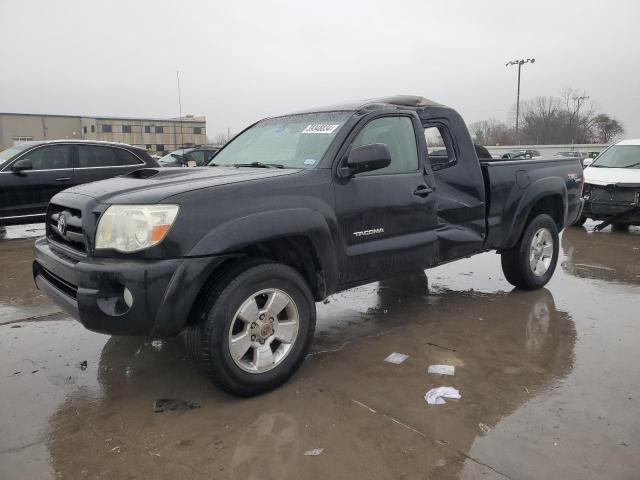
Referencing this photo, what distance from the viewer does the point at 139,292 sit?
2.74m

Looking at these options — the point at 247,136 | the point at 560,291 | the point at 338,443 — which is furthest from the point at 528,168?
the point at 338,443

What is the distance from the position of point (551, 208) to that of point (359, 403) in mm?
3863

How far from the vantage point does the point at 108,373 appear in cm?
357

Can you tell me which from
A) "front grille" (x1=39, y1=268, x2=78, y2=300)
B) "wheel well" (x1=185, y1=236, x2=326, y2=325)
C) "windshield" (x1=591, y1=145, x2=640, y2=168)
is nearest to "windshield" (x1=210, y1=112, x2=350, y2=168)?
"wheel well" (x1=185, y1=236, x2=326, y2=325)

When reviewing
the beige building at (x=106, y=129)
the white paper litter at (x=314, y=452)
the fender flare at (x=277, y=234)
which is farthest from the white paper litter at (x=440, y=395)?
the beige building at (x=106, y=129)

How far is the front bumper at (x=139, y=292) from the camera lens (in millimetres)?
2758

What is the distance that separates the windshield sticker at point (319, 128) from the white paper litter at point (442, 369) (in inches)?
73.1

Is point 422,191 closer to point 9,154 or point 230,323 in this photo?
point 230,323

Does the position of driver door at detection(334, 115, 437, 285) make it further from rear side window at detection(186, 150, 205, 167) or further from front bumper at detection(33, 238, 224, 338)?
rear side window at detection(186, 150, 205, 167)

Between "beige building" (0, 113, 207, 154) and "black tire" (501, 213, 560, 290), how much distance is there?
68.2 metres

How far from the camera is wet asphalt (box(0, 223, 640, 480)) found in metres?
2.52

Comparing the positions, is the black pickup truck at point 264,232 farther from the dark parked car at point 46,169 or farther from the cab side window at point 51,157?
the cab side window at point 51,157

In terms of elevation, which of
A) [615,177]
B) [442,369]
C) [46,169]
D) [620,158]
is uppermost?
[46,169]

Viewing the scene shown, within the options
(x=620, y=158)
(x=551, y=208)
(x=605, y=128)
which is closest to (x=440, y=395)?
(x=551, y=208)
